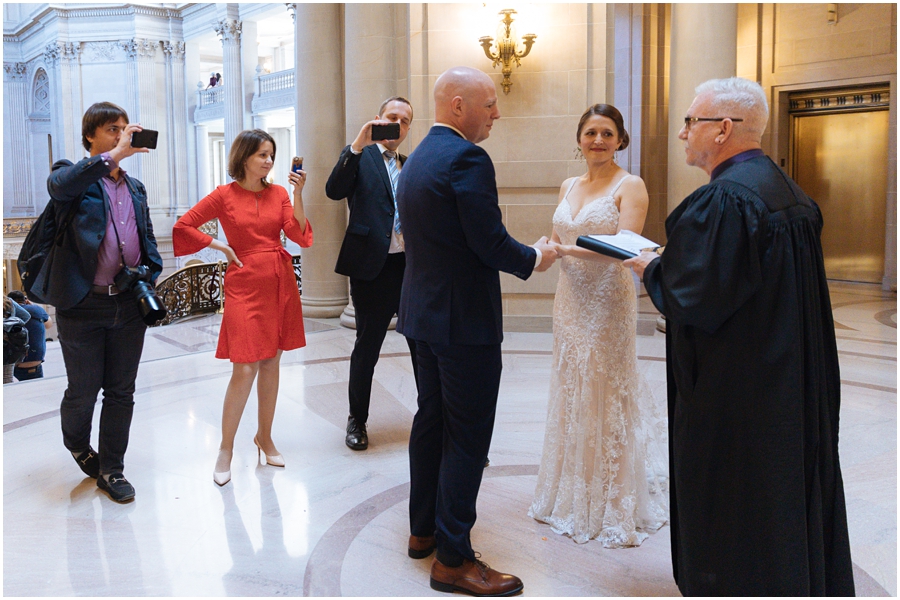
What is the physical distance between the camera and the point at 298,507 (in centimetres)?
368

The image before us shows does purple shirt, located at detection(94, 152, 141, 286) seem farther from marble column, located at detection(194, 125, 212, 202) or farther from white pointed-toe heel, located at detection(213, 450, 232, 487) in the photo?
marble column, located at detection(194, 125, 212, 202)

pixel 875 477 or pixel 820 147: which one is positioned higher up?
pixel 820 147

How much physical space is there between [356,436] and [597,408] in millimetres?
1762

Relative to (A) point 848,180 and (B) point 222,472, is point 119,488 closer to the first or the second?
(B) point 222,472

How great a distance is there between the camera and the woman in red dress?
3930 mm

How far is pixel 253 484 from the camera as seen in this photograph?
13.1 feet

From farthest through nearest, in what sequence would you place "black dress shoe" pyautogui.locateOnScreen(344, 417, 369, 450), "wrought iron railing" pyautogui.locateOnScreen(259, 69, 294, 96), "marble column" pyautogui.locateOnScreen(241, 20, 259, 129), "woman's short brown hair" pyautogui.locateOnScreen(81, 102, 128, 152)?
"marble column" pyautogui.locateOnScreen(241, 20, 259, 129) < "wrought iron railing" pyautogui.locateOnScreen(259, 69, 294, 96) < "black dress shoe" pyautogui.locateOnScreen(344, 417, 369, 450) < "woman's short brown hair" pyautogui.locateOnScreen(81, 102, 128, 152)

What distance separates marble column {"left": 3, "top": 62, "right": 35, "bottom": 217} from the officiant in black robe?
4008 centimetres

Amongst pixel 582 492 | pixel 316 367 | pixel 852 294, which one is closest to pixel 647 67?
pixel 852 294

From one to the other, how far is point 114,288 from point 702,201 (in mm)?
2753

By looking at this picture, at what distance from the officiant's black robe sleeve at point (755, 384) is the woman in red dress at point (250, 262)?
2.27 metres

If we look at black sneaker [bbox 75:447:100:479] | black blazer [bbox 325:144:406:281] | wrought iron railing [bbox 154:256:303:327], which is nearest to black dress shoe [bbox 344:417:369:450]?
black blazer [bbox 325:144:406:281]

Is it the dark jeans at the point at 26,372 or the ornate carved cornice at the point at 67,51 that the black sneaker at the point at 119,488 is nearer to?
the dark jeans at the point at 26,372

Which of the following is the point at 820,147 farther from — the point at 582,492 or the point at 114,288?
the point at 114,288
